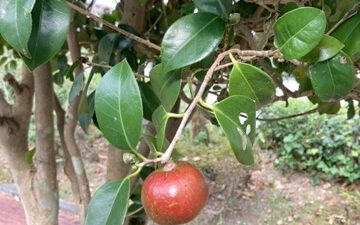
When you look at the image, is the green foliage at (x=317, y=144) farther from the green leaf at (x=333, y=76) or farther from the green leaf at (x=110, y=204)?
the green leaf at (x=110, y=204)

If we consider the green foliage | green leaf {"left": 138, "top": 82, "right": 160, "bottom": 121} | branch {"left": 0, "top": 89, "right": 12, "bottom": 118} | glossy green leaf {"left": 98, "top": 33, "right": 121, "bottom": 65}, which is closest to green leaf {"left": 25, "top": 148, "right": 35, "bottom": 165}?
branch {"left": 0, "top": 89, "right": 12, "bottom": 118}

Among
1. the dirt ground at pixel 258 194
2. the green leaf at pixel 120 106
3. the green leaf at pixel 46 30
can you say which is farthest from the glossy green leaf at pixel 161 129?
the dirt ground at pixel 258 194

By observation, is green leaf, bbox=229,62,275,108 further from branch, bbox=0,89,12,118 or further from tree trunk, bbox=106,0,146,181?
branch, bbox=0,89,12,118

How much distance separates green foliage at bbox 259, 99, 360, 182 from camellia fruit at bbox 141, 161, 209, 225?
9.32 feet

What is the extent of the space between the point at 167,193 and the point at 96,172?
3034 mm

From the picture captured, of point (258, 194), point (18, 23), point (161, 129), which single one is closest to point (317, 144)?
point (258, 194)

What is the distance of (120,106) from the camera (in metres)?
0.47

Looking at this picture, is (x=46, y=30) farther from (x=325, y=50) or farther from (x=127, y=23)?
(x=127, y=23)

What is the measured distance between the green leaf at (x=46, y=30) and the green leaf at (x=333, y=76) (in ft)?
1.00

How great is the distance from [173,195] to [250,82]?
0.17m

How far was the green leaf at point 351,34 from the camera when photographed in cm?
52

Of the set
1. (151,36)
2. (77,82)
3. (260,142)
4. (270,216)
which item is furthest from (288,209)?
(77,82)

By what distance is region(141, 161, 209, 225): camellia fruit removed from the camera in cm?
40

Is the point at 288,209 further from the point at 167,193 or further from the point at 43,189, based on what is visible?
the point at 167,193
